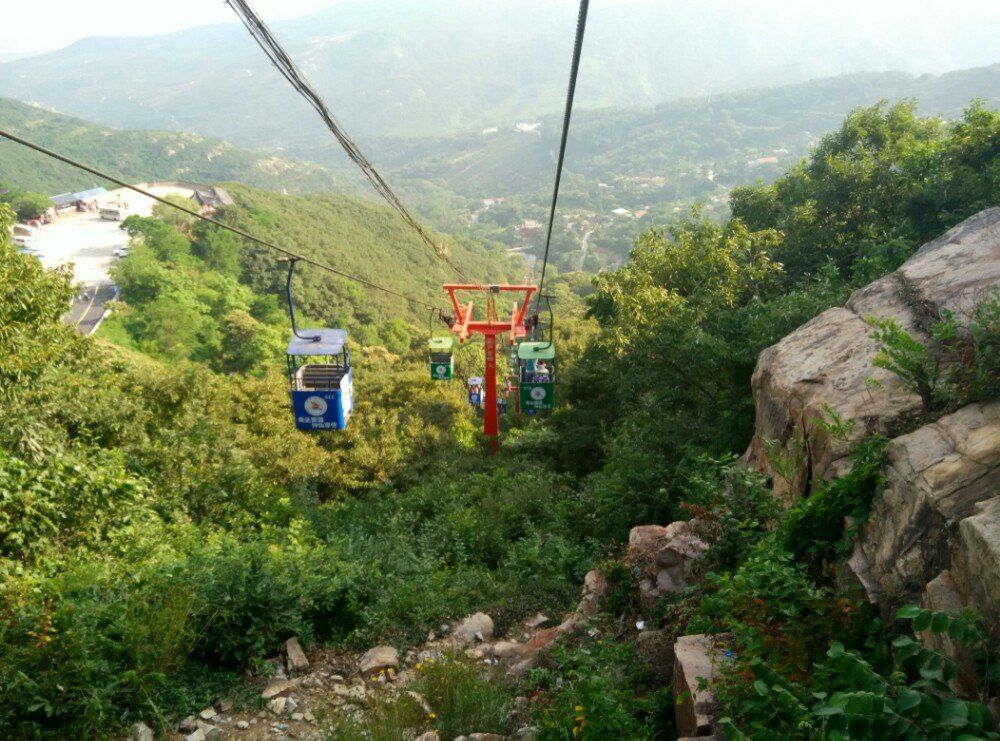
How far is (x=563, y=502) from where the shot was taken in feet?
27.7

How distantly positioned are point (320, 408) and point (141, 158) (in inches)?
4714

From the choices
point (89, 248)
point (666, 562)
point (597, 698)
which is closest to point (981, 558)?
point (597, 698)

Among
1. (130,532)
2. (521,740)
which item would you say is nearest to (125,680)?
(521,740)

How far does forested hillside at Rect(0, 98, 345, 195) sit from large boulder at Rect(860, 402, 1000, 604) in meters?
104

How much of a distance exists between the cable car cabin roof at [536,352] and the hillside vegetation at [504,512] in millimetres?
1156

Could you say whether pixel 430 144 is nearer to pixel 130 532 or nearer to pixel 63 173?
pixel 63 173

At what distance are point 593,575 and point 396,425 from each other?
9.38m

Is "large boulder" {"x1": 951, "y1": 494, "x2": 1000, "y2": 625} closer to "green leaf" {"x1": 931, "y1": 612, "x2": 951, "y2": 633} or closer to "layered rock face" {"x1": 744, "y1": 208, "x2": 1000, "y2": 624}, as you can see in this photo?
"layered rock face" {"x1": 744, "y1": 208, "x2": 1000, "y2": 624}

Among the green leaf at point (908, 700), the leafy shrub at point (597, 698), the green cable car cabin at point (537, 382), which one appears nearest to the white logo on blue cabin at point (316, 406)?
the green cable car cabin at point (537, 382)

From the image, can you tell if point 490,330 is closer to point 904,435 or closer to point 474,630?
point 474,630

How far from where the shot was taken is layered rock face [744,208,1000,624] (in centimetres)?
310

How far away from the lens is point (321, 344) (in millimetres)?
8367

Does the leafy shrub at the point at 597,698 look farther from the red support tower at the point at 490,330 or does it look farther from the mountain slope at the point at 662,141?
the mountain slope at the point at 662,141

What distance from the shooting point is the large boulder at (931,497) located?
315 centimetres
